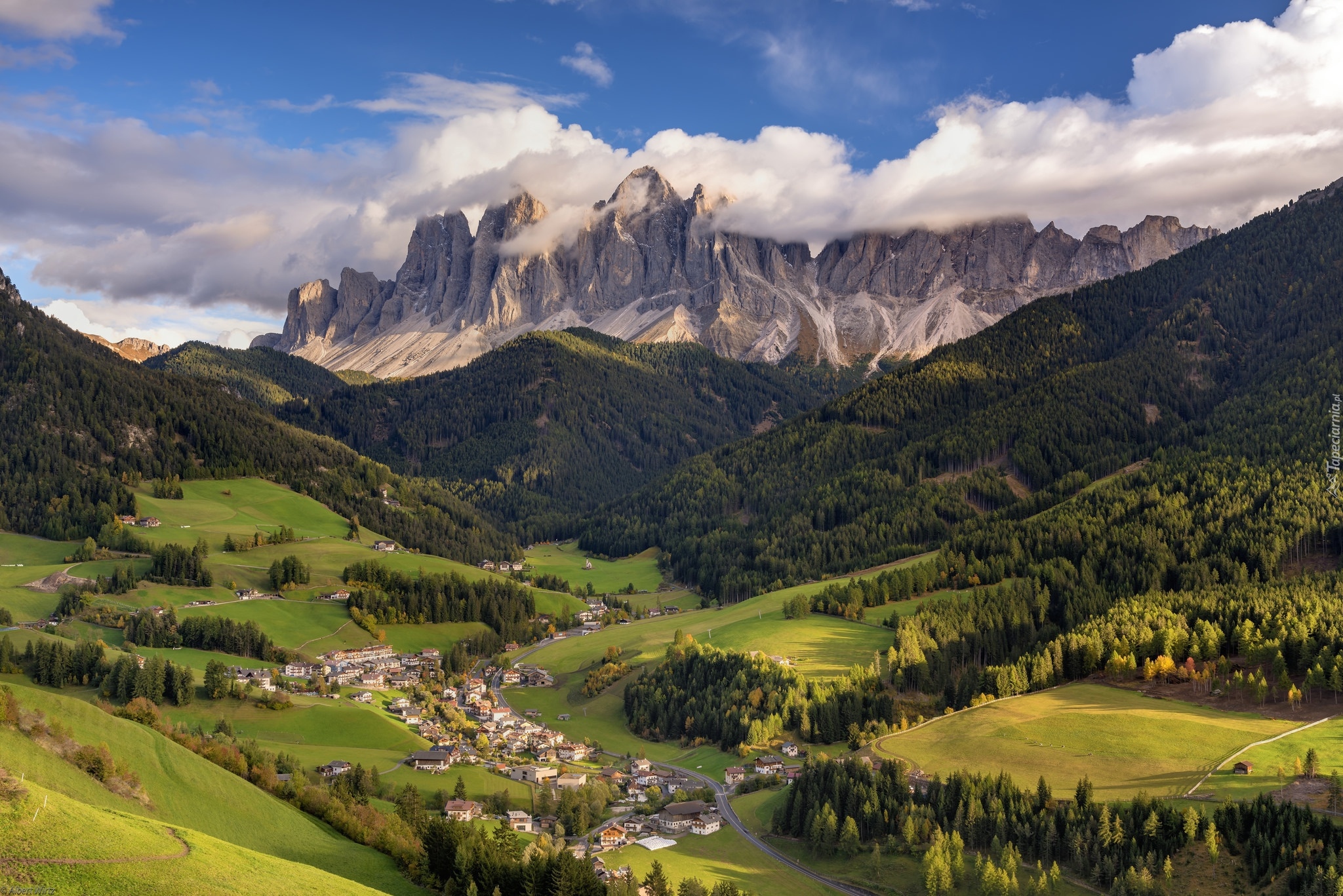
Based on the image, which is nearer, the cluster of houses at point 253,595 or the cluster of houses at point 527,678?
the cluster of houses at point 527,678

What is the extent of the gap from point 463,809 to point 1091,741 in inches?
2425

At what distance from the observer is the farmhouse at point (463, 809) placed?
297 ft

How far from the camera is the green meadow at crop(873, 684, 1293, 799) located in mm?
97250

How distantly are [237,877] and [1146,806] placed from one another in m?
67.3

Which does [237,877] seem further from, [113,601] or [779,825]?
[113,601]

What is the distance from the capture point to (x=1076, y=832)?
272 ft

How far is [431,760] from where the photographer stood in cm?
11169

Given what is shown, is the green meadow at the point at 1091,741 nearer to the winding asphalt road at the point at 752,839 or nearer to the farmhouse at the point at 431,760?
the winding asphalt road at the point at 752,839

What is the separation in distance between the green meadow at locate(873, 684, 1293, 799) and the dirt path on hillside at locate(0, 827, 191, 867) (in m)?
71.6

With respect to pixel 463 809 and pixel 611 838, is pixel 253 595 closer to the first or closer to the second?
pixel 463 809

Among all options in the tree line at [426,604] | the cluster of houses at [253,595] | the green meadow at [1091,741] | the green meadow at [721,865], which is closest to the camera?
the green meadow at [721,865]

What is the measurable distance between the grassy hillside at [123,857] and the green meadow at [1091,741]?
214ft

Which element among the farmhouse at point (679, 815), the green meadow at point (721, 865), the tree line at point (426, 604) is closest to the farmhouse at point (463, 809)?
the green meadow at point (721, 865)

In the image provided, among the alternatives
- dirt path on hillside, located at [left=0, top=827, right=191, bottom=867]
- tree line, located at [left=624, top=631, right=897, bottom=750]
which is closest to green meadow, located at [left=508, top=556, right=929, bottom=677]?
tree line, located at [left=624, top=631, right=897, bottom=750]
